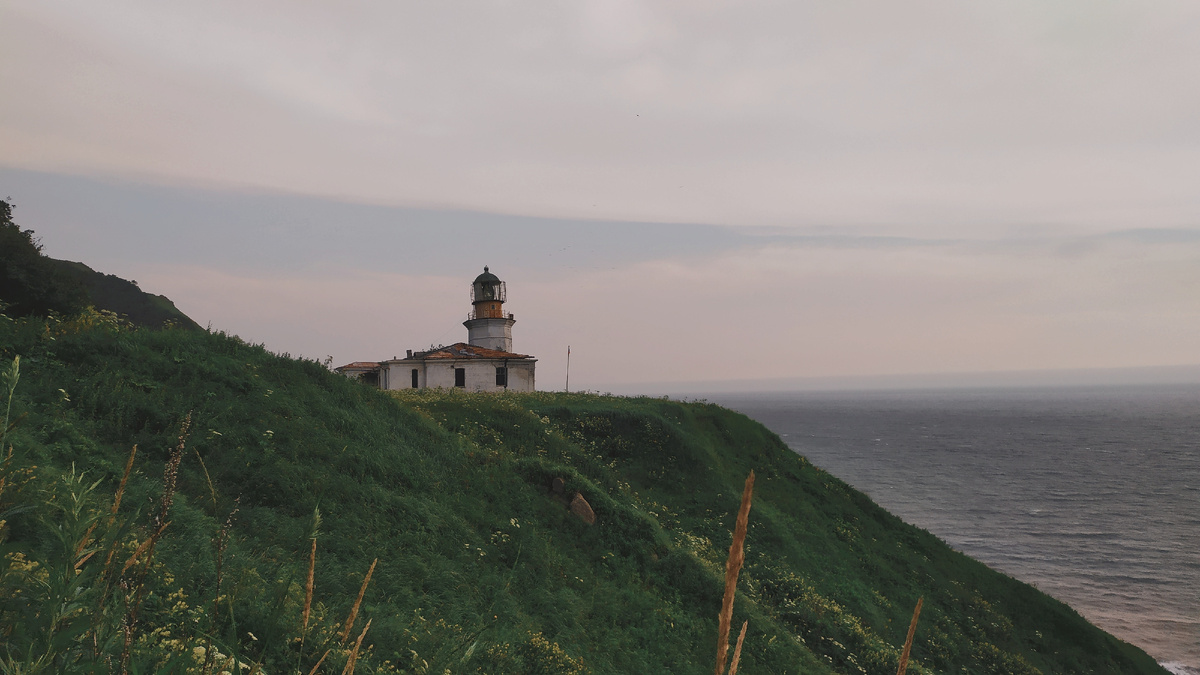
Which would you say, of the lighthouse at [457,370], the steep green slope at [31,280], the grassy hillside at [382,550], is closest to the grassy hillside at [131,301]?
the lighthouse at [457,370]

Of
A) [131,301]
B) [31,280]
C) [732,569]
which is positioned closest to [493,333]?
[31,280]

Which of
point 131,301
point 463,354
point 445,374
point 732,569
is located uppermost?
point 131,301

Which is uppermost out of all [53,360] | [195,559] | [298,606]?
[53,360]

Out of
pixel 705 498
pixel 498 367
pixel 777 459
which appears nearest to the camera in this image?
pixel 705 498

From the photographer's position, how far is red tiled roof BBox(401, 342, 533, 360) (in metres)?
50.6

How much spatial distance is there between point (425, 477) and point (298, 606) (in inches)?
350

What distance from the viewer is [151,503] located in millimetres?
9969

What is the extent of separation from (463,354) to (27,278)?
30743mm

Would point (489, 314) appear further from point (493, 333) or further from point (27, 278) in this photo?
point (27, 278)

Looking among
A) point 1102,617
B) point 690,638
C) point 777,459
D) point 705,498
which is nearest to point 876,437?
point 1102,617

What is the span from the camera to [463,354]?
51.2 meters

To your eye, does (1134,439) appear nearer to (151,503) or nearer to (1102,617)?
(1102,617)

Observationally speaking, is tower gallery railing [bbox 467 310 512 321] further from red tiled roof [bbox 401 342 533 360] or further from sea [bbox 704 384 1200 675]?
sea [bbox 704 384 1200 675]

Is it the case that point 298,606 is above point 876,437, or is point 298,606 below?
above
